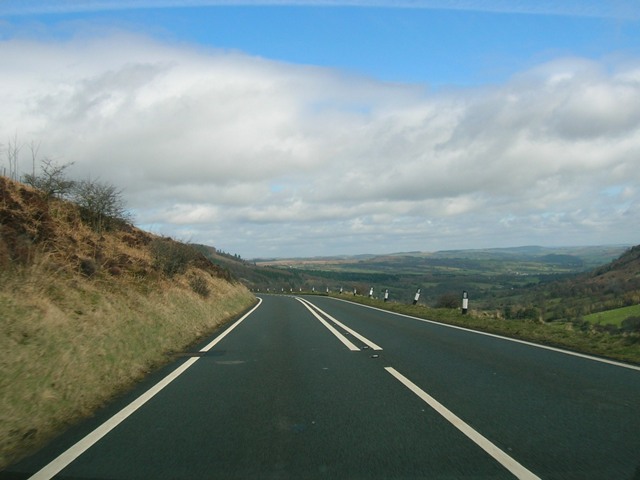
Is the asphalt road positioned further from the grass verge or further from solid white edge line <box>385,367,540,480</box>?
the grass verge

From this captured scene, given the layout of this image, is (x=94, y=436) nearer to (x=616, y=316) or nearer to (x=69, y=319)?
(x=69, y=319)

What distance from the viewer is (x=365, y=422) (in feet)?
21.7

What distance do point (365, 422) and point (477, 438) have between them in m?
1.32

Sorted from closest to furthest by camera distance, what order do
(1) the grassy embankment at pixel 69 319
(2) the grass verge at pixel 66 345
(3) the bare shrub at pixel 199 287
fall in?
(2) the grass verge at pixel 66 345 < (1) the grassy embankment at pixel 69 319 < (3) the bare shrub at pixel 199 287

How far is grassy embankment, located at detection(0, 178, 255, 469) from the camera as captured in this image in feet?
22.5

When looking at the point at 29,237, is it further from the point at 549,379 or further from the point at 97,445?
the point at 549,379

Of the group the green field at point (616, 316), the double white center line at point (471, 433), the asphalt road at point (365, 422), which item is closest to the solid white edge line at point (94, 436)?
the asphalt road at point (365, 422)

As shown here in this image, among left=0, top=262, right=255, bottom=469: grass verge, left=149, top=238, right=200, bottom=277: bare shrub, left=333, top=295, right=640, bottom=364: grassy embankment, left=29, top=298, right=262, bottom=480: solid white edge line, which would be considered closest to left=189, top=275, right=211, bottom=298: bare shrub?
left=149, top=238, right=200, bottom=277: bare shrub

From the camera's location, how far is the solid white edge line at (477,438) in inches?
194

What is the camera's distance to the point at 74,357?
28.0 feet

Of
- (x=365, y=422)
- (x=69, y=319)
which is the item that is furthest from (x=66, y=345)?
(x=365, y=422)

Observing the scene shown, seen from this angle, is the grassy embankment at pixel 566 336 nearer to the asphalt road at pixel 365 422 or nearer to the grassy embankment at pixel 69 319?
the asphalt road at pixel 365 422

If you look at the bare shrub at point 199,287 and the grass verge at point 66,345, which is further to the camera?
the bare shrub at point 199,287

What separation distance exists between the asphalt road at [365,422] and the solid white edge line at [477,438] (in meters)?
0.02
